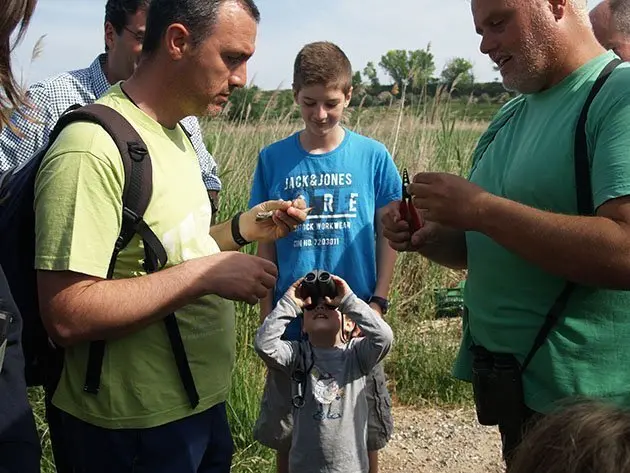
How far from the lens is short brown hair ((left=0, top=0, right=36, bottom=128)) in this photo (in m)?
1.29

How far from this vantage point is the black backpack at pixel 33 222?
186 cm

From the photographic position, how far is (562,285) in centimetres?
198

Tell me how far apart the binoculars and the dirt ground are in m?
1.46

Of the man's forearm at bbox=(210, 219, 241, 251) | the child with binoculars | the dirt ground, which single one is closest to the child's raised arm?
the child with binoculars

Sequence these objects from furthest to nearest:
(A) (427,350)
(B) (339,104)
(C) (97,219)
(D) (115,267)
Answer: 1. (A) (427,350)
2. (B) (339,104)
3. (D) (115,267)
4. (C) (97,219)

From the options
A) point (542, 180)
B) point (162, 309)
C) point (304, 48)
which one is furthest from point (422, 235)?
point (304, 48)

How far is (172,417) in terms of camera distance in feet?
6.55

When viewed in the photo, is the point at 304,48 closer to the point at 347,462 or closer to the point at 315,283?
the point at 315,283

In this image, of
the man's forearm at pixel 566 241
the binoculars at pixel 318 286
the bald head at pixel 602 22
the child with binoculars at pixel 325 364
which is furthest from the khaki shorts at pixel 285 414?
the bald head at pixel 602 22

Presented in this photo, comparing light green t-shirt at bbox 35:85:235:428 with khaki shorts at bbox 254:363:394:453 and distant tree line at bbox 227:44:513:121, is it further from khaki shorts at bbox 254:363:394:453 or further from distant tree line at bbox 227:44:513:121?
distant tree line at bbox 227:44:513:121

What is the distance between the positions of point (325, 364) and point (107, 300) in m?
1.45

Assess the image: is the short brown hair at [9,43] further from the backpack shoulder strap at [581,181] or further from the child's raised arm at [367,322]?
the child's raised arm at [367,322]

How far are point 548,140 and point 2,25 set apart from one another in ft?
4.45

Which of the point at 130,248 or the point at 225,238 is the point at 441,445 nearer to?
the point at 225,238
